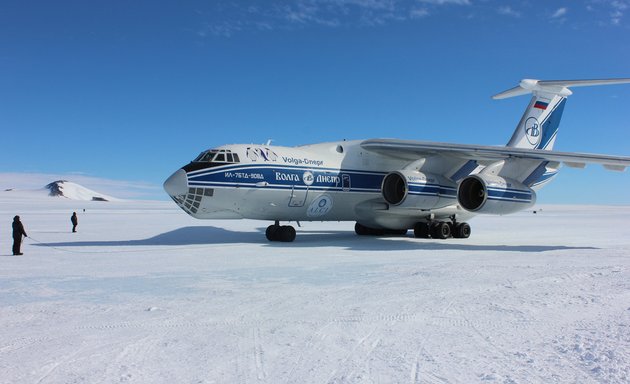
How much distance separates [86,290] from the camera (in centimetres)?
586

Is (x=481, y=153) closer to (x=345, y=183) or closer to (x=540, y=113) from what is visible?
(x=345, y=183)

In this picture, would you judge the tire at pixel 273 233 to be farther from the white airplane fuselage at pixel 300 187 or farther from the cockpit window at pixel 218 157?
the cockpit window at pixel 218 157

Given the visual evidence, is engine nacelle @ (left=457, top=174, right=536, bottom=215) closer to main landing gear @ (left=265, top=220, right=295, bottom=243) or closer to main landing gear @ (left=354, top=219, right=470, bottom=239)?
main landing gear @ (left=354, top=219, right=470, bottom=239)

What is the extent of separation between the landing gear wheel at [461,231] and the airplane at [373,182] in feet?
0.10

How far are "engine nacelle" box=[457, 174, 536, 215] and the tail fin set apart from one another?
11.6 ft

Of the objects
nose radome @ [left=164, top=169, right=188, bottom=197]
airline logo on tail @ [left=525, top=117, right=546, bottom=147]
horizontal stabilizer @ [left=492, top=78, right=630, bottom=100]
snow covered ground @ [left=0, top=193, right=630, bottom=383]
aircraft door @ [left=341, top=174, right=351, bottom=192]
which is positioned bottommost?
snow covered ground @ [left=0, top=193, right=630, bottom=383]

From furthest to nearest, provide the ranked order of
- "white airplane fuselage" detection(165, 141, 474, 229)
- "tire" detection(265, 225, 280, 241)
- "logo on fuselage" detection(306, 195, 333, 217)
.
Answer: "logo on fuselage" detection(306, 195, 333, 217), "tire" detection(265, 225, 280, 241), "white airplane fuselage" detection(165, 141, 474, 229)

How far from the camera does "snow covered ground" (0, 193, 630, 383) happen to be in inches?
127

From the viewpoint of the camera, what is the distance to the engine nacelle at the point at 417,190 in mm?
12797

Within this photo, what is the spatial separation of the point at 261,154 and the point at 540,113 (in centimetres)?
999

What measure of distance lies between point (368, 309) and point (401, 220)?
10149mm

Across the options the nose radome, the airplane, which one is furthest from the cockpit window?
the nose radome

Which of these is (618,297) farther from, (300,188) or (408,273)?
(300,188)

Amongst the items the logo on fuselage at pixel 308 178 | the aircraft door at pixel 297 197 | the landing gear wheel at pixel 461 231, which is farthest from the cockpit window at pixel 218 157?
the landing gear wheel at pixel 461 231
